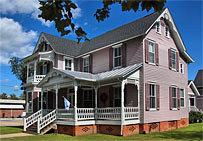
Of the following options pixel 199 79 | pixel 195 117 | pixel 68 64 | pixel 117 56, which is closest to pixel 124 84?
pixel 117 56

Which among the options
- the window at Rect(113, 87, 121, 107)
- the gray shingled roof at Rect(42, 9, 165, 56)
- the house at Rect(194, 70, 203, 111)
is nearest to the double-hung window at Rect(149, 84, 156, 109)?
the window at Rect(113, 87, 121, 107)

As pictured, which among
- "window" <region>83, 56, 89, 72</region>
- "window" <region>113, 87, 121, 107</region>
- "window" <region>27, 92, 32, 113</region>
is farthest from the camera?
"window" <region>27, 92, 32, 113</region>

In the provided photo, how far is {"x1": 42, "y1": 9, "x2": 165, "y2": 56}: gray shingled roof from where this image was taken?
1820 cm

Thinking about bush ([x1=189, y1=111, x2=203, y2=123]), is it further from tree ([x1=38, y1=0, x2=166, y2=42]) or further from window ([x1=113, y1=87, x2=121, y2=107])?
tree ([x1=38, y1=0, x2=166, y2=42])

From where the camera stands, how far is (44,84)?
19734 mm

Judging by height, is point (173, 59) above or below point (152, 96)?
above

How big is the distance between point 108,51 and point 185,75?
28.8 ft

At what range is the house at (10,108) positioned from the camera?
2013 inches

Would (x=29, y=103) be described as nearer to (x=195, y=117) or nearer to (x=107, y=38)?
(x=107, y=38)

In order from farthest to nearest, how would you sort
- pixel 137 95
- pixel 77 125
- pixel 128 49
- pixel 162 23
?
pixel 162 23, pixel 128 49, pixel 137 95, pixel 77 125

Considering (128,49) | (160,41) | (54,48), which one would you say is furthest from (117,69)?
(54,48)

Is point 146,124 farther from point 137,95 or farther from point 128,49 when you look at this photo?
point 128,49

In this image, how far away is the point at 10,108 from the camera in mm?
52406

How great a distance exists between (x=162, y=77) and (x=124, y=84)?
4700mm
